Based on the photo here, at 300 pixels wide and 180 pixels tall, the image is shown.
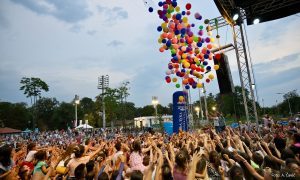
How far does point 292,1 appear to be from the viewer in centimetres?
872

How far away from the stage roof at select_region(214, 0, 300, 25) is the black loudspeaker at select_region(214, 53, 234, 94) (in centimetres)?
177

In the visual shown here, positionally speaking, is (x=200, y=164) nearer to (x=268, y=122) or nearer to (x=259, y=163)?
(x=259, y=163)

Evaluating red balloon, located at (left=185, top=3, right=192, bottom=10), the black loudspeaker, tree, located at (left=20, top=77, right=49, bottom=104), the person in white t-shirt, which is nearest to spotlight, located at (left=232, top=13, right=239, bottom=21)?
the black loudspeaker

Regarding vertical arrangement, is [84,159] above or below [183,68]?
below

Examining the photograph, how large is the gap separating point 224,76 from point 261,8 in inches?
130

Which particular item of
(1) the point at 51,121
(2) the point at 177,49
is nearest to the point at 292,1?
(2) the point at 177,49

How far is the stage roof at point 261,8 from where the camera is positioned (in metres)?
8.74

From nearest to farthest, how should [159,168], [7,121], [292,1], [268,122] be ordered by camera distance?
1. [159,168]
2. [292,1]
3. [268,122]
4. [7,121]

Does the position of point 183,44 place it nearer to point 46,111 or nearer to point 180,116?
point 180,116

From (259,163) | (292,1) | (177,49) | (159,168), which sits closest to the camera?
(159,168)

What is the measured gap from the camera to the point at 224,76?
33.9 ft

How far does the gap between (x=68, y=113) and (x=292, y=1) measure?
62459 millimetres

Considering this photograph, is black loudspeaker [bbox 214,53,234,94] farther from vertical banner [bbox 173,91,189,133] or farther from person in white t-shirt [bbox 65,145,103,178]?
person in white t-shirt [bbox 65,145,103,178]

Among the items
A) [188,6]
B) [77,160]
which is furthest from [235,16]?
[77,160]
